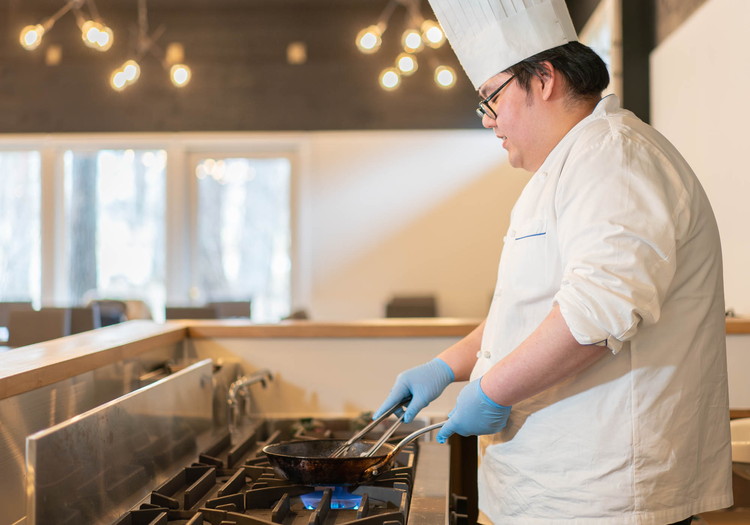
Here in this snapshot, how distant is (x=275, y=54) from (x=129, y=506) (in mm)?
5676

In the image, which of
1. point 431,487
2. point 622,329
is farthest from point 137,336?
point 622,329

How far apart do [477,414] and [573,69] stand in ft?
1.79

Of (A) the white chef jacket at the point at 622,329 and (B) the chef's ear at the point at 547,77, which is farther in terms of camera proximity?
(B) the chef's ear at the point at 547,77

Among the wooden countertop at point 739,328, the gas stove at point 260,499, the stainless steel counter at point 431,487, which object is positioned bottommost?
the stainless steel counter at point 431,487

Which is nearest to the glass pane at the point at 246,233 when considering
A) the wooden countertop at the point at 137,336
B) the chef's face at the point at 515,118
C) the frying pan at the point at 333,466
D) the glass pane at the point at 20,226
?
the glass pane at the point at 20,226

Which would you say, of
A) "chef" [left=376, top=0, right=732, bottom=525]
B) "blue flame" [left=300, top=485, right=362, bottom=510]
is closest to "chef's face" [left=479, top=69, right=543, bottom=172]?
"chef" [left=376, top=0, right=732, bottom=525]

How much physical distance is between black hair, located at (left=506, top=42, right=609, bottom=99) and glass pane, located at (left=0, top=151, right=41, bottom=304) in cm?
614

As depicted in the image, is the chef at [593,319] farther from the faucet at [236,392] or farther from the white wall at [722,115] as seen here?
the white wall at [722,115]

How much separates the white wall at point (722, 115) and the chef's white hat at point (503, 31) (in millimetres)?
1654

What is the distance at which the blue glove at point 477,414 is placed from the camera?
1.21m

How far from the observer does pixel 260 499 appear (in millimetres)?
1323

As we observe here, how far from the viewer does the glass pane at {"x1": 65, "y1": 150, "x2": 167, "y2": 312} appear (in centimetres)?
668

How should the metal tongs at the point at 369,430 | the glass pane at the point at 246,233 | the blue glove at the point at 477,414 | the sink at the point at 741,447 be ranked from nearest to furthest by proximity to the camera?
the blue glove at the point at 477,414 → the metal tongs at the point at 369,430 → the sink at the point at 741,447 → the glass pane at the point at 246,233

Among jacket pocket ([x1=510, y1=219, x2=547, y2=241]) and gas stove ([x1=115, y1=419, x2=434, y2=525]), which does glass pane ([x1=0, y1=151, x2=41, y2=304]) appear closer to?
gas stove ([x1=115, y1=419, x2=434, y2=525])
